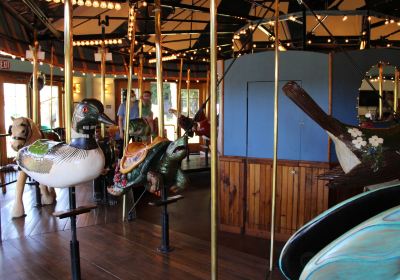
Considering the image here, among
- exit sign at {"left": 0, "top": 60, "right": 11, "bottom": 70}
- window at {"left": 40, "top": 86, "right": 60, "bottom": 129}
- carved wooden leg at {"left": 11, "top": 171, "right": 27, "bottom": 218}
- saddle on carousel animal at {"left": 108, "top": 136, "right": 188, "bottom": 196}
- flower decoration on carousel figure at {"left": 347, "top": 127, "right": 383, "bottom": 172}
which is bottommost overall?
carved wooden leg at {"left": 11, "top": 171, "right": 27, "bottom": 218}

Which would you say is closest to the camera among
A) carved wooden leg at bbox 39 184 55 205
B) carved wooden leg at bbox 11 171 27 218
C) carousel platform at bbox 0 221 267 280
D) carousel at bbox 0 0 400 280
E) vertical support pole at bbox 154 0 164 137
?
carousel at bbox 0 0 400 280

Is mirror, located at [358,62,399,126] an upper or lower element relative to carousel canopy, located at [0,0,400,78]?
lower

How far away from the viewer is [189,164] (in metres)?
7.86

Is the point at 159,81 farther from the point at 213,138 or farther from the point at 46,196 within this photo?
the point at 46,196

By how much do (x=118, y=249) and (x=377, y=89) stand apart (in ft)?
8.54

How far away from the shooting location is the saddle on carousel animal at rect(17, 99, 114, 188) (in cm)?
198

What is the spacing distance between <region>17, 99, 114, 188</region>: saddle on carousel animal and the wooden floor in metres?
0.77

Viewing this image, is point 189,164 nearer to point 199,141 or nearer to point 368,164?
point 199,141

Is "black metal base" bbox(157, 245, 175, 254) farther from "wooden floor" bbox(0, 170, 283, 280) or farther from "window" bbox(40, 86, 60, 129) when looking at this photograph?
"window" bbox(40, 86, 60, 129)

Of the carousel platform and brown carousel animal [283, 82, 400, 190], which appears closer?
brown carousel animal [283, 82, 400, 190]

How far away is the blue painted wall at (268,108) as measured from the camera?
11.0 ft

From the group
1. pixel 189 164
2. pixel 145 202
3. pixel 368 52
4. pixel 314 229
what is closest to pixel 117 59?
pixel 189 164

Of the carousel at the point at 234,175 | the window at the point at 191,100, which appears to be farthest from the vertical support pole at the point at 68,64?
the window at the point at 191,100

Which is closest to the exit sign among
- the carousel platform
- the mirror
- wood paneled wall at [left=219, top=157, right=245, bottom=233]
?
the carousel platform
